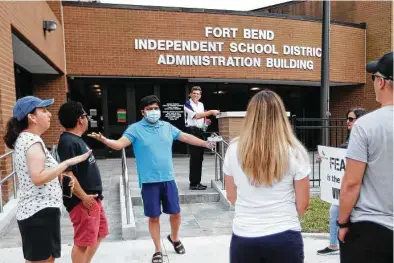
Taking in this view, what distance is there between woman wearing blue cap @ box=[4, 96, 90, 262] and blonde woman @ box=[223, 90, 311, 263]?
1.33 metres

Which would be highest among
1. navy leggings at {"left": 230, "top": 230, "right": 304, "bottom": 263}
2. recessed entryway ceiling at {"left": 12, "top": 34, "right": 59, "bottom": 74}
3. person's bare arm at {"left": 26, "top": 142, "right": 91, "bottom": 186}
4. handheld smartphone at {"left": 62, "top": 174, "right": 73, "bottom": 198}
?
recessed entryway ceiling at {"left": 12, "top": 34, "right": 59, "bottom": 74}

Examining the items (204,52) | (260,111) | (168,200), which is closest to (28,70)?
(204,52)

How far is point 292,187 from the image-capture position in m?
2.08

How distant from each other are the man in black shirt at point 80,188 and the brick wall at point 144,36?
27.2ft

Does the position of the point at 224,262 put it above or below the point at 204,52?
below

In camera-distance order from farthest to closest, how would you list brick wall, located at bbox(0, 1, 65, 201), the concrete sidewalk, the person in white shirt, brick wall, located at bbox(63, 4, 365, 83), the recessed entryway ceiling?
brick wall, located at bbox(63, 4, 365, 83) < the recessed entryway ceiling < the person in white shirt < brick wall, located at bbox(0, 1, 65, 201) < the concrete sidewalk

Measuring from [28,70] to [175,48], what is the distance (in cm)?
434

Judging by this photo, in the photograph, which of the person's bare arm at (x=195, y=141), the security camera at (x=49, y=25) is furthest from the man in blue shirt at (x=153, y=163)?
the security camera at (x=49, y=25)

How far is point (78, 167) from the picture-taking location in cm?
311

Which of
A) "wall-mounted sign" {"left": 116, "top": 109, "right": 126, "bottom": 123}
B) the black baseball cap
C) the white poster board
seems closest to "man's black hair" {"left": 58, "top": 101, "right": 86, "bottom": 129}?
the black baseball cap

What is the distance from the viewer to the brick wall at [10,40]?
5.93m

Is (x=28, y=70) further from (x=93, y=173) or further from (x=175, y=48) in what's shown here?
(x=93, y=173)

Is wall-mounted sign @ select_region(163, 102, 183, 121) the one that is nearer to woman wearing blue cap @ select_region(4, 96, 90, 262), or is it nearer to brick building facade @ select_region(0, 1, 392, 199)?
brick building facade @ select_region(0, 1, 392, 199)

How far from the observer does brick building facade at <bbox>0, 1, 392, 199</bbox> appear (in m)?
10.7
